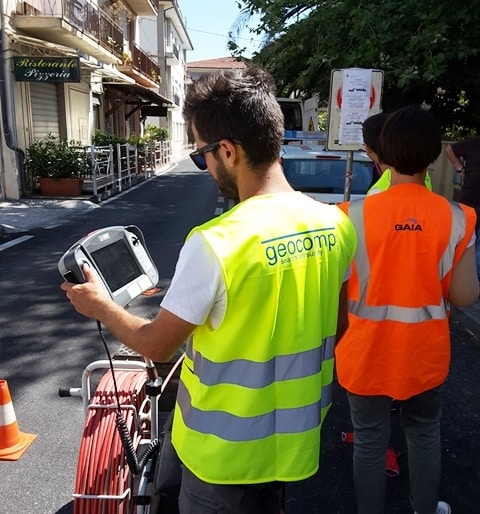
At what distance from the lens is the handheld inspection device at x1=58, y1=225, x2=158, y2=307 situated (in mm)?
1471

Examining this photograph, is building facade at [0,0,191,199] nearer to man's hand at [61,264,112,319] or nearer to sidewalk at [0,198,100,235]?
sidewalk at [0,198,100,235]

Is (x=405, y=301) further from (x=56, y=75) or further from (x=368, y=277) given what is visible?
(x=56, y=75)

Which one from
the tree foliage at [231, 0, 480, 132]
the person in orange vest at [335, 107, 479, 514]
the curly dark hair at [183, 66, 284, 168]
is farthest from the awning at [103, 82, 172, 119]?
the curly dark hair at [183, 66, 284, 168]

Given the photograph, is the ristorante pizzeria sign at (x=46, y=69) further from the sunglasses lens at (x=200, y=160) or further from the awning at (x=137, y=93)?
the sunglasses lens at (x=200, y=160)

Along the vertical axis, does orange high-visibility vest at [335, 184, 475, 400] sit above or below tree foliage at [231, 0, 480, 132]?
below

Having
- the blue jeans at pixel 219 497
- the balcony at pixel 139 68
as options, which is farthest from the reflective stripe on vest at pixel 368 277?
the balcony at pixel 139 68

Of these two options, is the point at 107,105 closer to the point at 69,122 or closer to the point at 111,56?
the point at 111,56

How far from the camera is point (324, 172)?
21.9 feet

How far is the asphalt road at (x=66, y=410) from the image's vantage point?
2643 mm

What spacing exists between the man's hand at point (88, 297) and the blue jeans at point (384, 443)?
1190 mm

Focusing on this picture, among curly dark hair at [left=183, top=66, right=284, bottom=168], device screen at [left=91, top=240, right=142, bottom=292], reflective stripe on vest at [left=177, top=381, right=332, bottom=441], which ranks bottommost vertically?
reflective stripe on vest at [left=177, top=381, right=332, bottom=441]

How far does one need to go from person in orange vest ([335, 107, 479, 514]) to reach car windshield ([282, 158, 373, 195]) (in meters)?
4.61

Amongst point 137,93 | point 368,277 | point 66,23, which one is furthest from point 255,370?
point 137,93

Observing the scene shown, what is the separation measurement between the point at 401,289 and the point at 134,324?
1.10 m
